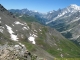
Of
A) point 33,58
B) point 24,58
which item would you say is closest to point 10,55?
point 24,58

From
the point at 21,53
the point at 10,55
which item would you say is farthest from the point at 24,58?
the point at 10,55

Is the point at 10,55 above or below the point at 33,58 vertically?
below

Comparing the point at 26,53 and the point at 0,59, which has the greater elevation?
the point at 26,53

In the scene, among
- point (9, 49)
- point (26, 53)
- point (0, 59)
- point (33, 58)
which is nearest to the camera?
point (0, 59)

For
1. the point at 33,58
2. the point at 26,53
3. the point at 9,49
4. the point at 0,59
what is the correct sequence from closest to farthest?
the point at 0,59 < the point at 9,49 < the point at 26,53 < the point at 33,58

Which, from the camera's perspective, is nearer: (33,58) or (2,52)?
(2,52)

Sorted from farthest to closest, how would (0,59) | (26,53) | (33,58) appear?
1. (33,58)
2. (26,53)
3. (0,59)

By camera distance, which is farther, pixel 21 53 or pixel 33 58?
pixel 33 58

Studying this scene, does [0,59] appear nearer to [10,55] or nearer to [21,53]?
[10,55]

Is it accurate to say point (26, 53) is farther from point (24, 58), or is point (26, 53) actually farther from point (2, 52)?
point (2, 52)
